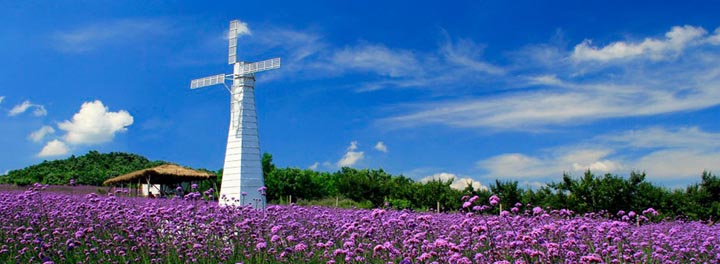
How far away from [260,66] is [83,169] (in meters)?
35.4

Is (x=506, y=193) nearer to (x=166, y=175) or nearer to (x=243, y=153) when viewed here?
(x=243, y=153)

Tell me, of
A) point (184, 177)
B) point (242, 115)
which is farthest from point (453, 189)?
point (184, 177)

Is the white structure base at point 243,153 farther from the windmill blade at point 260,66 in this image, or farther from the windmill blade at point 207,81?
the windmill blade at point 207,81

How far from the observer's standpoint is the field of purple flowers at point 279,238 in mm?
5836

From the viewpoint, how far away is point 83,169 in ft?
168

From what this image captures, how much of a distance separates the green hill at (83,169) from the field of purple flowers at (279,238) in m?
38.7

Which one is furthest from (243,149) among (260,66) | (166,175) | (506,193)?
(166,175)

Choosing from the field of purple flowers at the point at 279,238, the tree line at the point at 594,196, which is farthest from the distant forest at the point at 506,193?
the field of purple flowers at the point at 279,238

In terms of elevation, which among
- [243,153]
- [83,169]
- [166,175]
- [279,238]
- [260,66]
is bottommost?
[279,238]

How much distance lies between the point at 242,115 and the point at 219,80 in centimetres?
402

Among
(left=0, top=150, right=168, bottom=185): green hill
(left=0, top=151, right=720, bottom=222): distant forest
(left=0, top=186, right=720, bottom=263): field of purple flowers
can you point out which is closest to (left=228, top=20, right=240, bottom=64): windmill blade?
(left=0, top=151, right=720, bottom=222): distant forest

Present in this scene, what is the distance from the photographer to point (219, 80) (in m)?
23.7

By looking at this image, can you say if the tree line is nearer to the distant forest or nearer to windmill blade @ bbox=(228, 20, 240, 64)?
the distant forest

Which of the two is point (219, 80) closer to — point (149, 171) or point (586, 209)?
point (149, 171)
